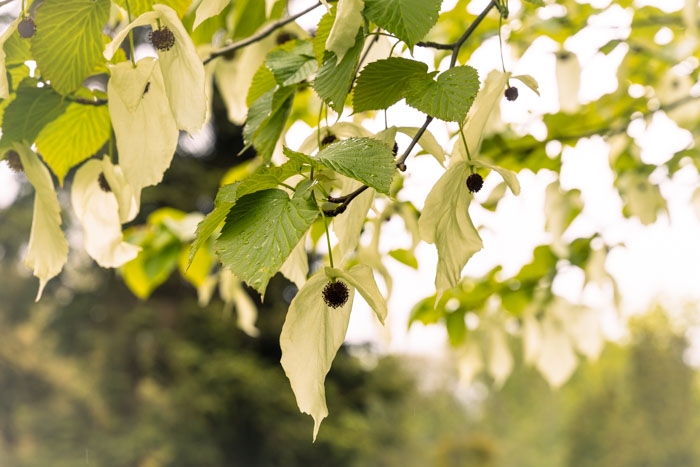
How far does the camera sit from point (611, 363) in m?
11.2

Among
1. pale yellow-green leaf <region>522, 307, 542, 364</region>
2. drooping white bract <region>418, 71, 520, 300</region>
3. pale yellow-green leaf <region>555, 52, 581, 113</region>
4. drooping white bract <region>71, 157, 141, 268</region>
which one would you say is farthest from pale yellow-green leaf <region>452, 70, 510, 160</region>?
pale yellow-green leaf <region>522, 307, 542, 364</region>

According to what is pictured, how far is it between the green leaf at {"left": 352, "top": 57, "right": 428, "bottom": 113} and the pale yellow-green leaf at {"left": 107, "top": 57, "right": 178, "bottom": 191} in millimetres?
90

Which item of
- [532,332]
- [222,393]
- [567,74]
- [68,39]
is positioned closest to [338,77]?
[68,39]

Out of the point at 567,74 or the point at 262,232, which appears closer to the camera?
the point at 262,232

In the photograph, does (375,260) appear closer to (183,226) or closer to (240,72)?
(240,72)

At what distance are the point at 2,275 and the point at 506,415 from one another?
24.3 feet

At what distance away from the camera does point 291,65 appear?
401mm

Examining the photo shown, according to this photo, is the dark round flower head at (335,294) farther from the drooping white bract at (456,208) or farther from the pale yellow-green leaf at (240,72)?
the pale yellow-green leaf at (240,72)

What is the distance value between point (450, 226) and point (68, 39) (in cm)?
21

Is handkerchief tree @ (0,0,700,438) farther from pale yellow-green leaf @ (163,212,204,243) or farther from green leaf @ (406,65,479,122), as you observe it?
pale yellow-green leaf @ (163,212,204,243)

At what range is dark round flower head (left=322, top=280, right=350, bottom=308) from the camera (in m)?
0.31

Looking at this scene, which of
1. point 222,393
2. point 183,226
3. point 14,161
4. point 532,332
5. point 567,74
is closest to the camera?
point 14,161

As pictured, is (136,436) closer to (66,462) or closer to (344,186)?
(66,462)

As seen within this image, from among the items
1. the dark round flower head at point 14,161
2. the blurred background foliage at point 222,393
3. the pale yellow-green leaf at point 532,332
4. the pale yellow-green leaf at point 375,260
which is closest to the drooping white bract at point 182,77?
the dark round flower head at point 14,161
